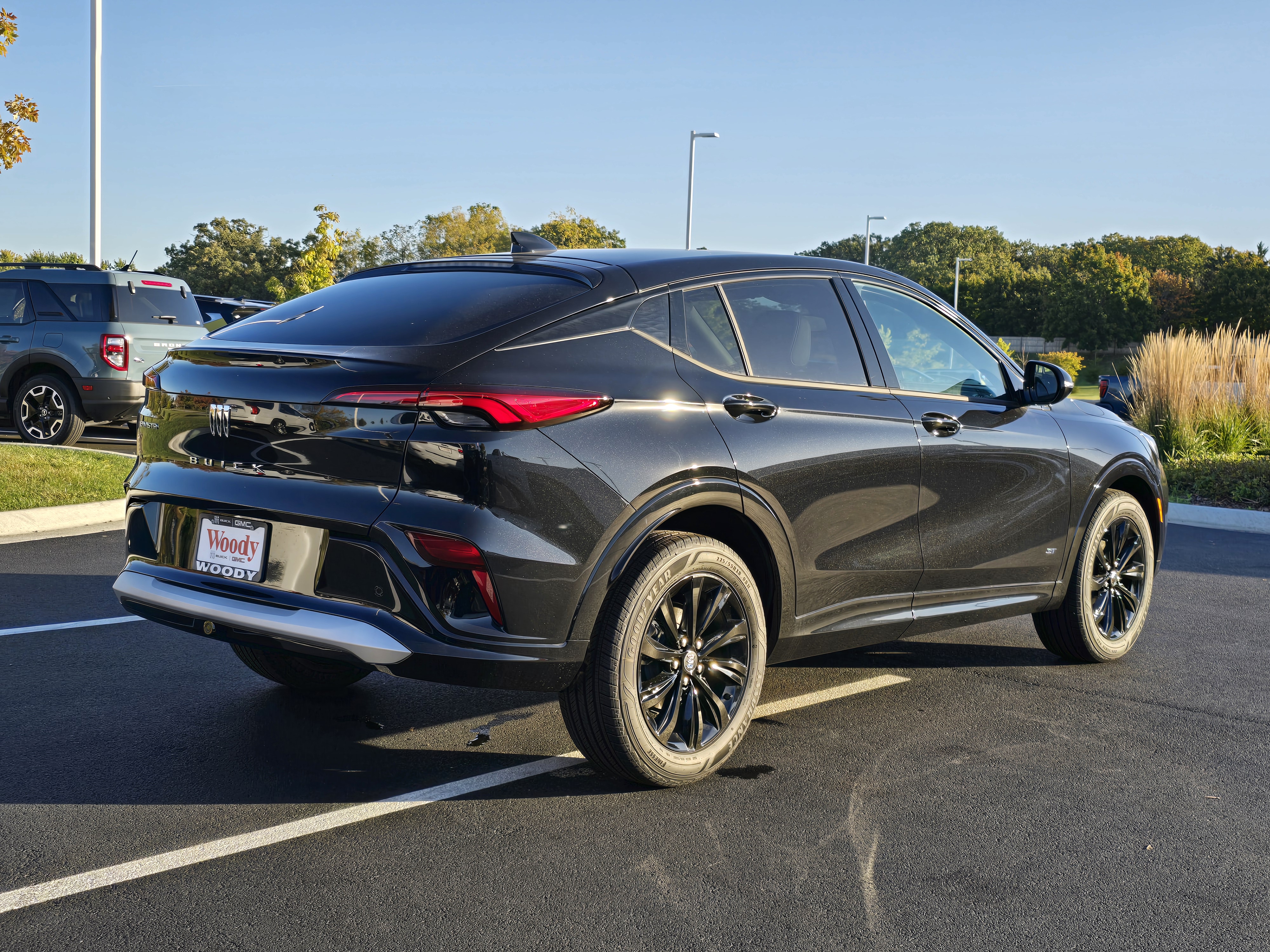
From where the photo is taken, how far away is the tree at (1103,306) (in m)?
76.4

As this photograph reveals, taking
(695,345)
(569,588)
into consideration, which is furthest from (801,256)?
(569,588)

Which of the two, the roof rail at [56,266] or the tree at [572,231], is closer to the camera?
the roof rail at [56,266]

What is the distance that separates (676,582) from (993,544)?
1.84 metres

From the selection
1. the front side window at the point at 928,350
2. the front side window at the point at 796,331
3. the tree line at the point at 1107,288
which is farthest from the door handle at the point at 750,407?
the tree line at the point at 1107,288

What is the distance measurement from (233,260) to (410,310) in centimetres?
7872

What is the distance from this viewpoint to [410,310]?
391cm

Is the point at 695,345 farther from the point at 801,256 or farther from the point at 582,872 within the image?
the point at 582,872

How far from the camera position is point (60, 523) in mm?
9133

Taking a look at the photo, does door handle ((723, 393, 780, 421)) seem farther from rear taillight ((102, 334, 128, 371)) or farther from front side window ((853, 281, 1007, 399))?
rear taillight ((102, 334, 128, 371))

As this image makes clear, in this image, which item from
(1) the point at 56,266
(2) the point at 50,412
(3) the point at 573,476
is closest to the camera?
(3) the point at 573,476

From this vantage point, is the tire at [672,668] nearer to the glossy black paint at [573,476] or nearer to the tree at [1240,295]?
the glossy black paint at [573,476]

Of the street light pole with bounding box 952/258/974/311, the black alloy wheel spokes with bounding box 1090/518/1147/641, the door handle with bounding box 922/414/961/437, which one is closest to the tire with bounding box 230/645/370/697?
the door handle with bounding box 922/414/961/437

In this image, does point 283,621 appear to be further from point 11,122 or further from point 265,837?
point 11,122

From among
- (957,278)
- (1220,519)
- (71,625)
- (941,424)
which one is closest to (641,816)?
(941,424)
